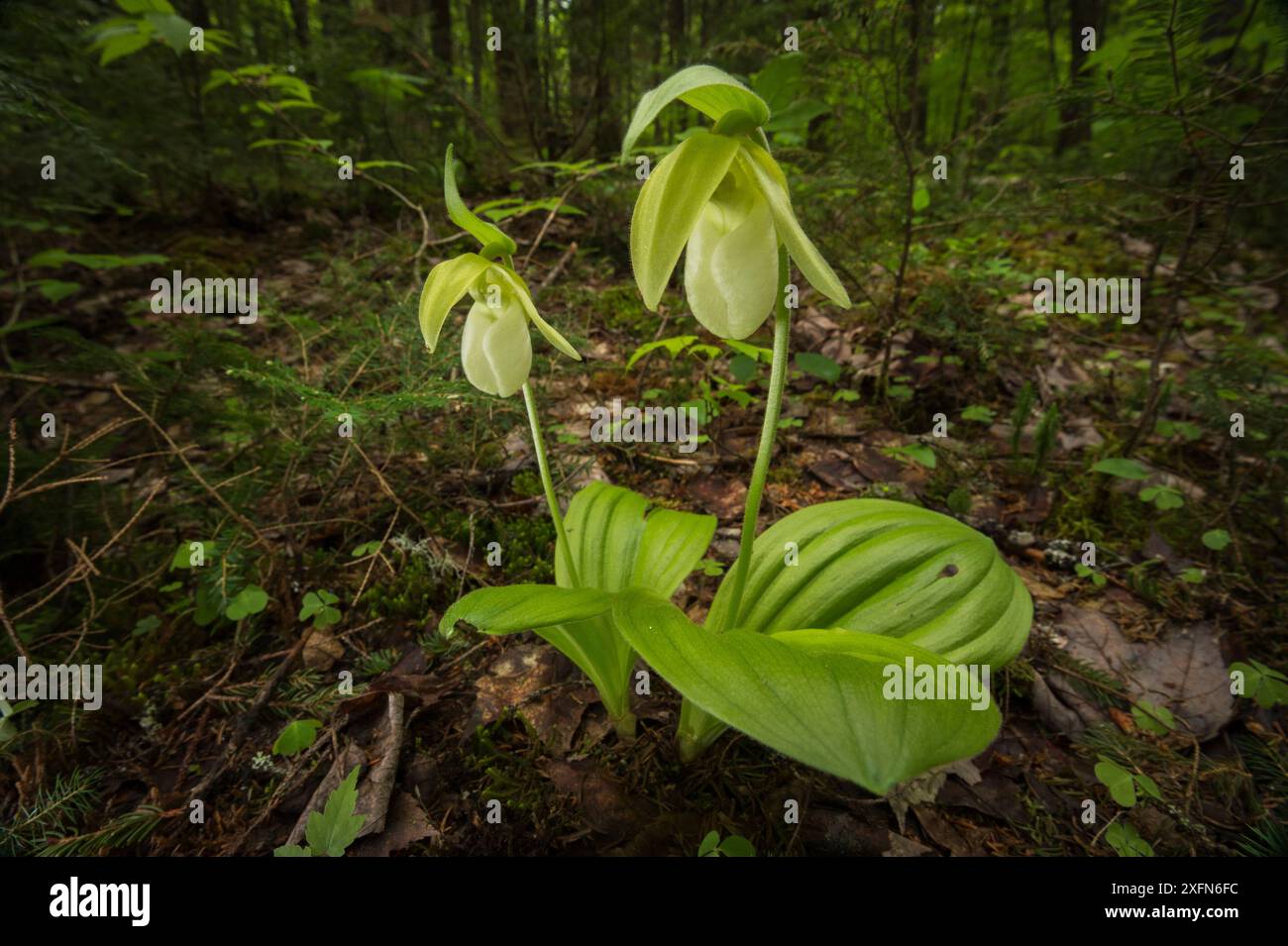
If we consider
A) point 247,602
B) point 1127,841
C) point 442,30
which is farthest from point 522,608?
point 442,30

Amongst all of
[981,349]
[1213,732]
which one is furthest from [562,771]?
[981,349]

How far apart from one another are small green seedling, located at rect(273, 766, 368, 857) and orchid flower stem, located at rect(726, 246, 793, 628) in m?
1.07

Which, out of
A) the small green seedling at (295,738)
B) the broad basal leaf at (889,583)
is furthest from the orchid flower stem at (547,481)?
the small green seedling at (295,738)

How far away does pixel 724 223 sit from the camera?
3.67 feet

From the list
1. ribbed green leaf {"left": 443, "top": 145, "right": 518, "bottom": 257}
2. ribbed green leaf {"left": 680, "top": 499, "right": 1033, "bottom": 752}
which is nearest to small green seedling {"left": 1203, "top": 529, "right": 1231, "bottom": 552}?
ribbed green leaf {"left": 680, "top": 499, "right": 1033, "bottom": 752}

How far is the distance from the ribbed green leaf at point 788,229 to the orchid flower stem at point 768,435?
9 cm

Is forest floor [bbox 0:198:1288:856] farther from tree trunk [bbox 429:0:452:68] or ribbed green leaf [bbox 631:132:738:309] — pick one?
tree trunk [bbox 429:0:452:68]

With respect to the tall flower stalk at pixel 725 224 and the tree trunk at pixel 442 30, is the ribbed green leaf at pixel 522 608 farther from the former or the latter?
the tree trunk at pixel 442 30

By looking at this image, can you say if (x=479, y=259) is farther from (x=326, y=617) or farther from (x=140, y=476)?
(x=140, y=476)

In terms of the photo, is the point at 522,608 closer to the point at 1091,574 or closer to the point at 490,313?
the point at 490,313

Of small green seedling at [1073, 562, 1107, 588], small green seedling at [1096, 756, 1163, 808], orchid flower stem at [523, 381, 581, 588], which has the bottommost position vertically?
small green seedling at [1096, 756, 1163, 808]

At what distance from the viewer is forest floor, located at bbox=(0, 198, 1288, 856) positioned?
1462 mm

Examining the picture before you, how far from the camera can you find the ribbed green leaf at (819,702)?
31.0 inches

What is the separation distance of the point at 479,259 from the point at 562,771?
147cm
